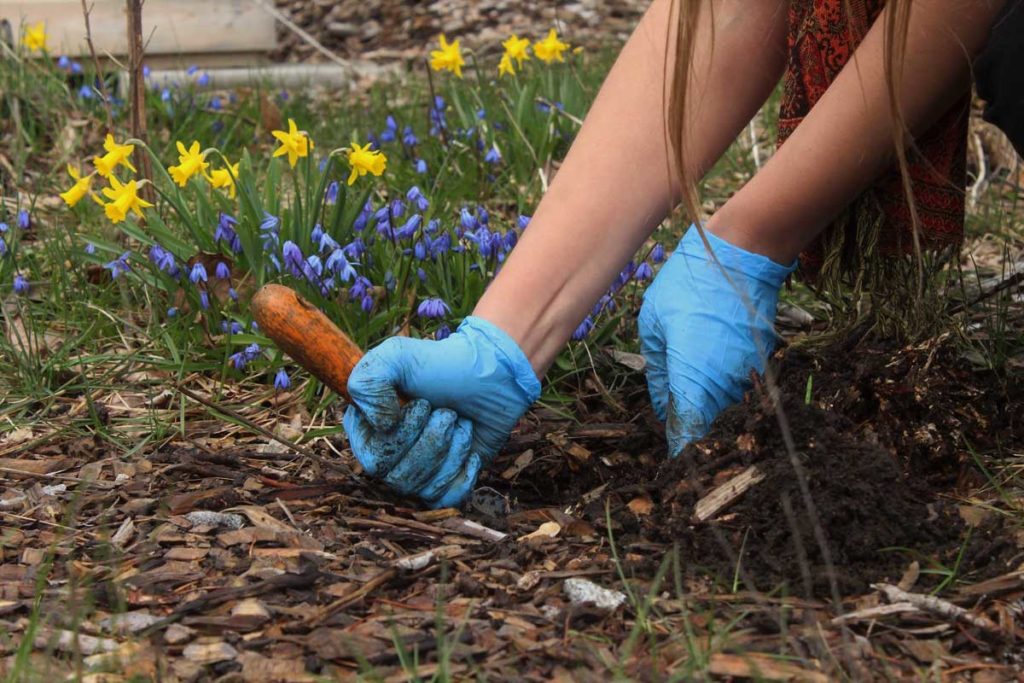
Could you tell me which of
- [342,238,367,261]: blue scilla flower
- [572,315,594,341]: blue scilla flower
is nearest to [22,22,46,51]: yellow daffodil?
[342,238,367,261]: blue scilla flower

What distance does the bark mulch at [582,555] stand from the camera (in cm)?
137

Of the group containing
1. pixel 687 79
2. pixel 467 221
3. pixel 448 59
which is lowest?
pixel 467 221

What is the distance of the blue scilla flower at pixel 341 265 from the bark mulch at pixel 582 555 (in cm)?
38

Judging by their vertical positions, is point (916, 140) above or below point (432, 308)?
above

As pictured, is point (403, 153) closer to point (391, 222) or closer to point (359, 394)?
point (391, 222)

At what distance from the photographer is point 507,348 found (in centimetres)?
183

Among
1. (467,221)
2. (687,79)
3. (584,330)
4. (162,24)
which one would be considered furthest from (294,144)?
(162,24)

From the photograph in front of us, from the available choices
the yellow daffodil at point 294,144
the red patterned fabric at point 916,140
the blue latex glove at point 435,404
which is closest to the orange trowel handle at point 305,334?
the blue latex glove at point 435,404

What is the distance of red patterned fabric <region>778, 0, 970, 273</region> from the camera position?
1.92 m

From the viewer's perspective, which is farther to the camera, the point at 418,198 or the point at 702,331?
the point at 418,198

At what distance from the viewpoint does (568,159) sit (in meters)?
1.97

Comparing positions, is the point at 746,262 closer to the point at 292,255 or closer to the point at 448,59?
the point at 292,255

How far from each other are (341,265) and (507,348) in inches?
20.5

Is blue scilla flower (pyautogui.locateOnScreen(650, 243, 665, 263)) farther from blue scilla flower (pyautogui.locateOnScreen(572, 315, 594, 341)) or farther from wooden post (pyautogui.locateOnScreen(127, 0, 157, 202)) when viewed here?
wooden post (pyautogui.locateOnScreen(127, 0, 157, 202))
